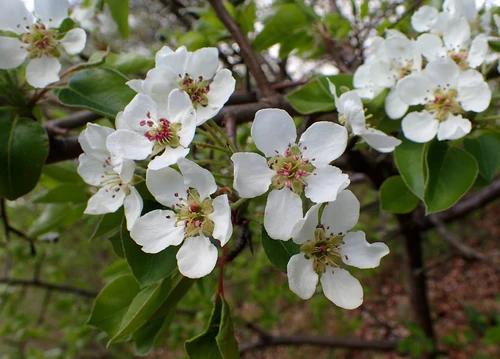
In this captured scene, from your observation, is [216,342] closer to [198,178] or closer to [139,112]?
[198,178]

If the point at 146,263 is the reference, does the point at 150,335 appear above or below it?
below

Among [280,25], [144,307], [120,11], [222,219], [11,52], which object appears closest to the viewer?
[222,219]

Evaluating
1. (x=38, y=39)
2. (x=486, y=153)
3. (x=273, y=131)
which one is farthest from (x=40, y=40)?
(x=486, y=153)

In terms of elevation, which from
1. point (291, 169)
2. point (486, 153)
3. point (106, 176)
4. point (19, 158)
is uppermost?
point (19, 158)

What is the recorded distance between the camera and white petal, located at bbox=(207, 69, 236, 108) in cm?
77

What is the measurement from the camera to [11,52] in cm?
87

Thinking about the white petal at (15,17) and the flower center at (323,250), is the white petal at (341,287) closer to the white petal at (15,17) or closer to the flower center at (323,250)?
the flower center at (323,250)

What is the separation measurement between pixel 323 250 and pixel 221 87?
347mm

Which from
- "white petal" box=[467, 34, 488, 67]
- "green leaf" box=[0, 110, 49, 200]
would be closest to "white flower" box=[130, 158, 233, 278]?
"green leaf" box=[0, 110, 49, 200]

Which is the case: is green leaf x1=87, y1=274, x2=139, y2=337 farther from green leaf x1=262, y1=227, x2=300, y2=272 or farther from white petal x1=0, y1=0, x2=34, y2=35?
white petal x1=0, y1=0, x2=34, y2=35

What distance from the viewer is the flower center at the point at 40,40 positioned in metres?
0.88

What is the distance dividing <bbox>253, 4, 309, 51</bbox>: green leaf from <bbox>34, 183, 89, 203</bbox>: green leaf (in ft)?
2.50

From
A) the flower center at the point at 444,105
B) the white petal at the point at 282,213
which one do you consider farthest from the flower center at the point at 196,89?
the flower center at the point at 444,105

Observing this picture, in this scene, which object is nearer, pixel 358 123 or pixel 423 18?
pixel 358 123
